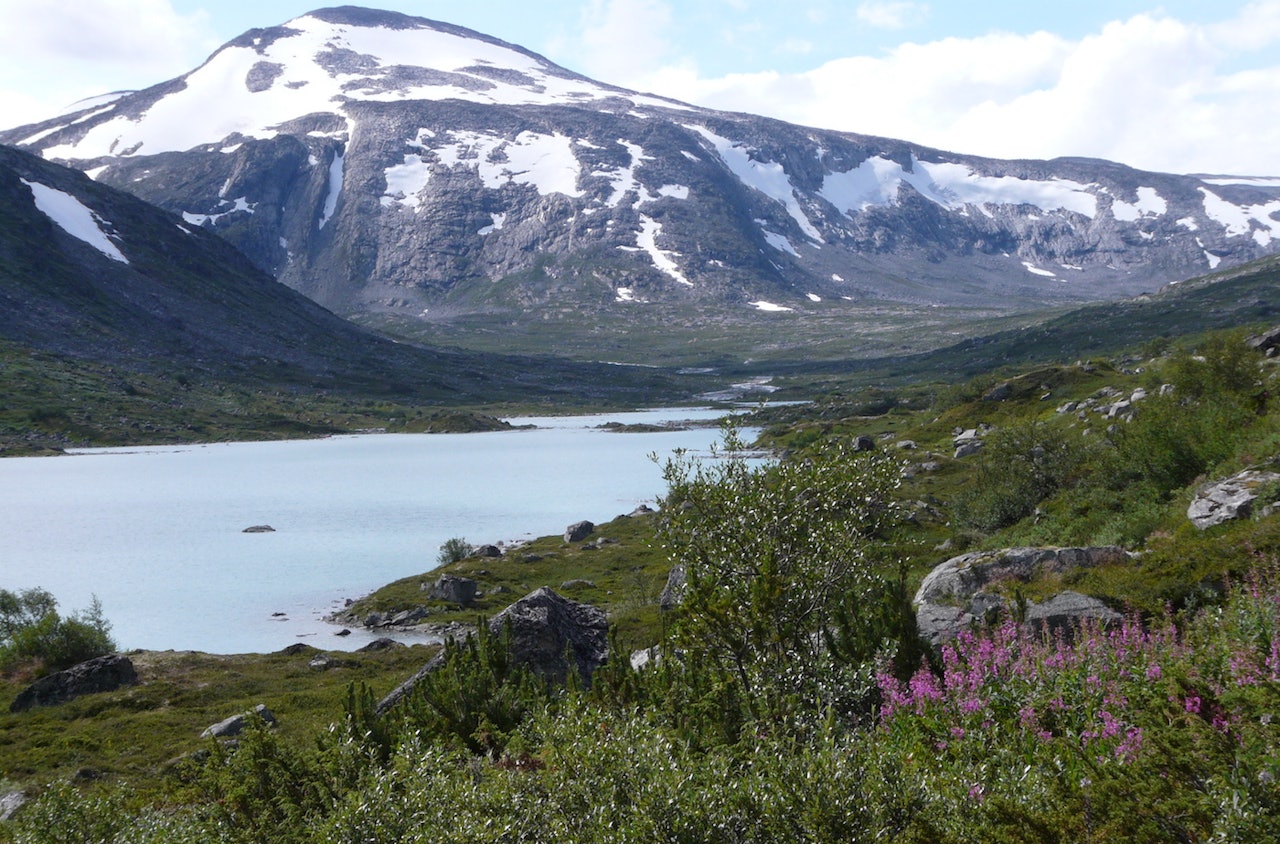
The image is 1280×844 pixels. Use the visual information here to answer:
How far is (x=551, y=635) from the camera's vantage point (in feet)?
102

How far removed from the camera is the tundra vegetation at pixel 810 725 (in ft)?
30.5

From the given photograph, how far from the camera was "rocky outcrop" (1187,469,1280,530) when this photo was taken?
81.6 ft

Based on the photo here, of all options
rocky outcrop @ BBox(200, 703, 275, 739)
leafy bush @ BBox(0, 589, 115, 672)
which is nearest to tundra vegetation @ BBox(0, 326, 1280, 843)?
rocky outcrop @ BBox(200, 703, 275, 739)

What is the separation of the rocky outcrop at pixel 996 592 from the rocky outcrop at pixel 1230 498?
11.6 ft

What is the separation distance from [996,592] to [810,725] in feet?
38.5

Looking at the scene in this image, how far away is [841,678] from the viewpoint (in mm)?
15109

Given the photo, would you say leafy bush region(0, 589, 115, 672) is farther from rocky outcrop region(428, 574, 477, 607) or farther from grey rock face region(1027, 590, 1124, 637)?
grey rock face region(1027, 590, 1124, 637)

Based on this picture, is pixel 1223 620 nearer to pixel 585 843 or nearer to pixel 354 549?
pixel 585 843

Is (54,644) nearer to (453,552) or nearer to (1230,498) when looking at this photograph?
(453,552)

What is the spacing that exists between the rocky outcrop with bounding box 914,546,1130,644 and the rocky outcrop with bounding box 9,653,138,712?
121 ft

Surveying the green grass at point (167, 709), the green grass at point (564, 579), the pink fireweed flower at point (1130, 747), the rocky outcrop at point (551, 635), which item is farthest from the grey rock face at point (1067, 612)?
the green grass at point (564, 579)

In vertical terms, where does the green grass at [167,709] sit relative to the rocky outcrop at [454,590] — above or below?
above

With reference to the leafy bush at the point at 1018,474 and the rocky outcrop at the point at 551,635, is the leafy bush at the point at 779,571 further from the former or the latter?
the leafy bush at the point at 1018,474

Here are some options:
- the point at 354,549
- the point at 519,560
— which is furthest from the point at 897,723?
the point at 354,549
